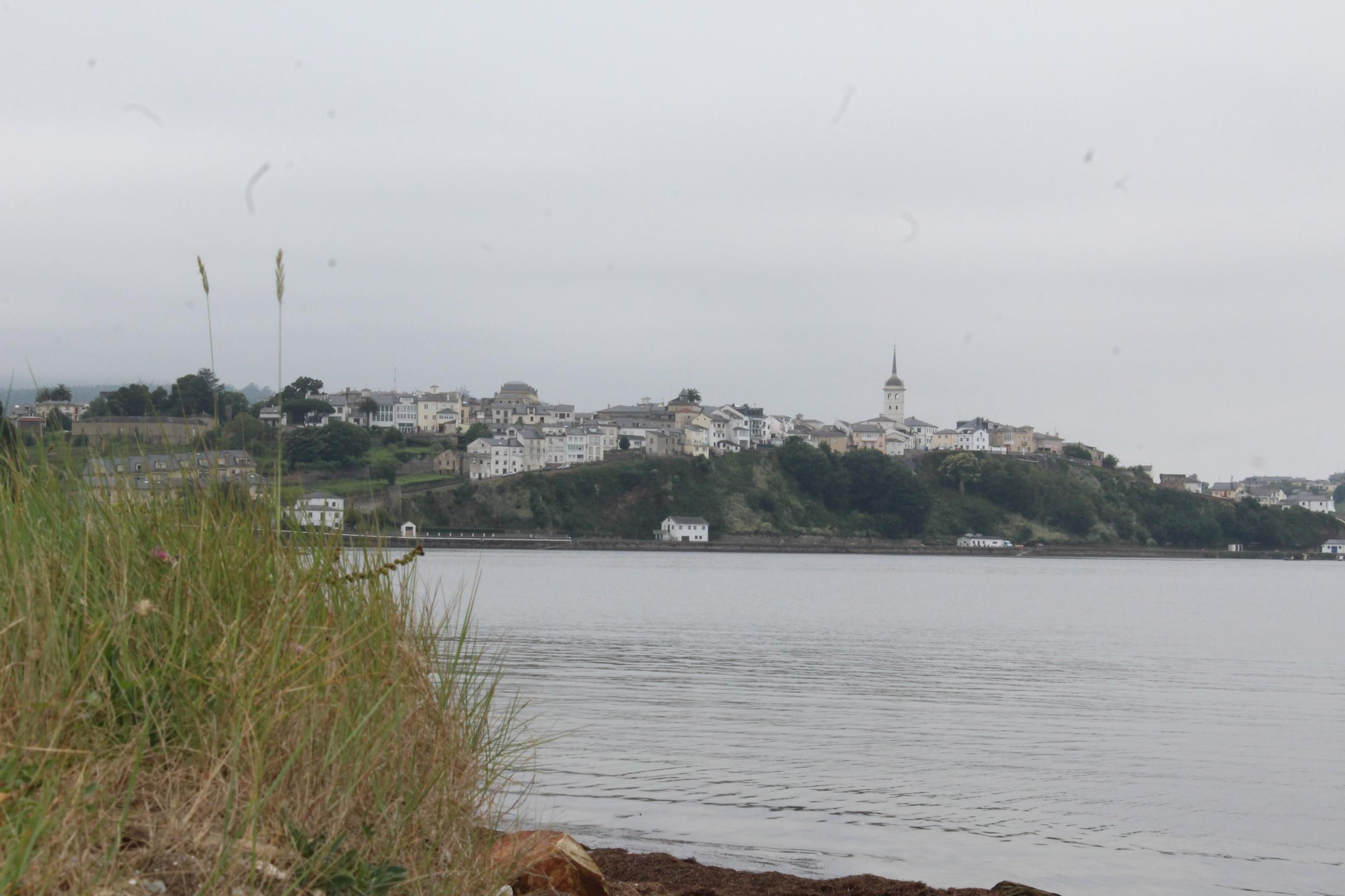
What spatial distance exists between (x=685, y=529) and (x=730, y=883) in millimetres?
140457

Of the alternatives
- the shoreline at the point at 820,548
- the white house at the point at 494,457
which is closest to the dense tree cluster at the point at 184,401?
the shoreline at the point at 820,548

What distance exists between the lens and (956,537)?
160 meters

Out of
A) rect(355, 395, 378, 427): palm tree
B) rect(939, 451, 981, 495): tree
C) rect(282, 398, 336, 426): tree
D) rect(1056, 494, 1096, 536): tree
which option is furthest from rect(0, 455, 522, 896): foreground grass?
rect(1056, 494, 1096, 536): tree

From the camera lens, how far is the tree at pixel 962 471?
548ft

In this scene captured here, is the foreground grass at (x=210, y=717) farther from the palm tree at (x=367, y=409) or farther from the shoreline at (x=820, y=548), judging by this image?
the palm tree at (x=367, y=409)

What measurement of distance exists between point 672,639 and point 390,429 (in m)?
110

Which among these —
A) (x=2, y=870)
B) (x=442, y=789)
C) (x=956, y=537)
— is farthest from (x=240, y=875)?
(x=956, y=537)

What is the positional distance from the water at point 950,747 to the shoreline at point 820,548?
82365 mm

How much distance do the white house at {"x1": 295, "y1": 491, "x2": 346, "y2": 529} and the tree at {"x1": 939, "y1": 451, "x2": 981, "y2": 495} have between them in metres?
164

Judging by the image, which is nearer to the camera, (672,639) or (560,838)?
(560,838)

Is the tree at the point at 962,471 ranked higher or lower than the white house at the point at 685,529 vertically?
higher

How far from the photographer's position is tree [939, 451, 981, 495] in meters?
167

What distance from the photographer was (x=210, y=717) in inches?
173

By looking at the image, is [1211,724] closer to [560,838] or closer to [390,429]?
[560,838]
